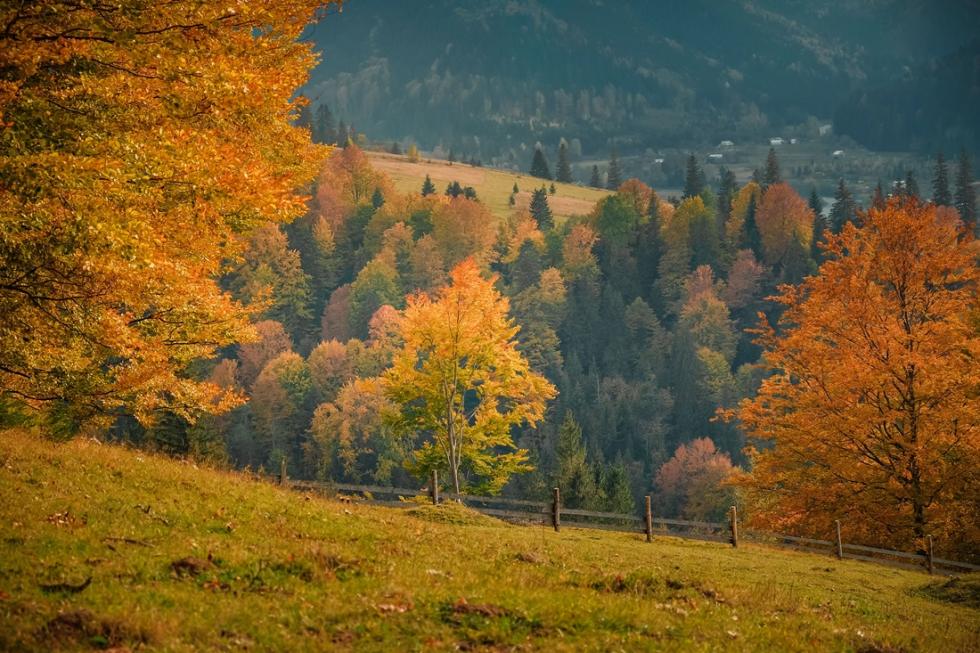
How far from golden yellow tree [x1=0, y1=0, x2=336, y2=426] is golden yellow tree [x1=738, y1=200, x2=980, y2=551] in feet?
79.2

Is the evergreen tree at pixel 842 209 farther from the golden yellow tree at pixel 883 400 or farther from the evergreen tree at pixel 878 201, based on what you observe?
the golden yellow tree at pixel 883 400

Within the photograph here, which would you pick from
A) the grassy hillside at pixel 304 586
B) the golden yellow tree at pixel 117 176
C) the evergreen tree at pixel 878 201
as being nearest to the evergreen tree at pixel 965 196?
the evergreen tree at pixel 878 201

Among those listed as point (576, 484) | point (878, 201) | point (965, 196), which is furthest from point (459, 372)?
point (965, 196)

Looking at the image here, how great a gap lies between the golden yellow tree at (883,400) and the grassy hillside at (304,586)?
44.7 ft

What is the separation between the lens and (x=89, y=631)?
9422mm

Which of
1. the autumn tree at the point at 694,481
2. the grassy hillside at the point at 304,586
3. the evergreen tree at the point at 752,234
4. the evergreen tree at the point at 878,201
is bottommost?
the autumn tree at the point at 694,481

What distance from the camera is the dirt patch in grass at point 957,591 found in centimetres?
2317

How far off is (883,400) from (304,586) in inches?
1175

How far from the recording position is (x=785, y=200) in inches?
7470

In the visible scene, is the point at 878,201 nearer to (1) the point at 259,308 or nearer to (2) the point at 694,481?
(1) the point at 259,308

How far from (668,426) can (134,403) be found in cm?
14511

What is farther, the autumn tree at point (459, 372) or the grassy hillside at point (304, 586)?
the autumn tree at point (459, 372)

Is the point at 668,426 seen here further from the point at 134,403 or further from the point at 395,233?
the point at 134,403

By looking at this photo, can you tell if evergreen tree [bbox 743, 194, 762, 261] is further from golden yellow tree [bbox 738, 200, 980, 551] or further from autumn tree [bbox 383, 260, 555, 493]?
autumn tree [bbox 383, 260, 555, 493]
